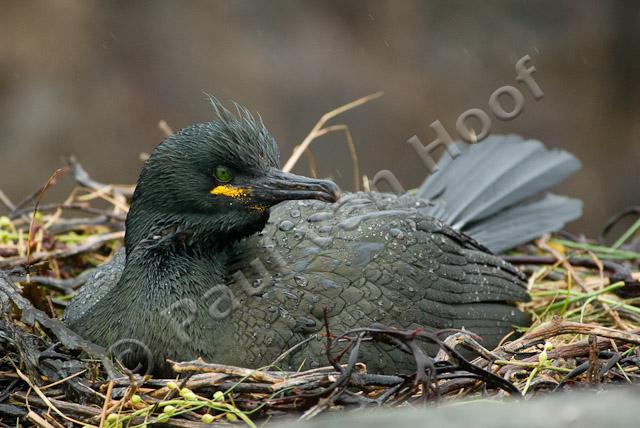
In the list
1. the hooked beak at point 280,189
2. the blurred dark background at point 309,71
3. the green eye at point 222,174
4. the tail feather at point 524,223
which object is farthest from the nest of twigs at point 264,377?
the blurred dark background at point 309,71

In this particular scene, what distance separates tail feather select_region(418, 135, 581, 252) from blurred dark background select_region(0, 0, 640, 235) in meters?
3.22

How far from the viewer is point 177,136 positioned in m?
3.90

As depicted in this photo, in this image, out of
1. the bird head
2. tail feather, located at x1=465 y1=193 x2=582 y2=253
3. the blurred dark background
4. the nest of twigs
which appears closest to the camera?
the nest of twigs

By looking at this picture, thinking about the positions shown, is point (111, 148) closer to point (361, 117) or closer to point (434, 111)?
point (361, 117)

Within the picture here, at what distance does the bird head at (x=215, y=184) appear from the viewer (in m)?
3.83

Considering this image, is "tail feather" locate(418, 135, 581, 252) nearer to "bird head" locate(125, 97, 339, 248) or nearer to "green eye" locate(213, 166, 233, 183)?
"bird head" locate(125, 97, 339, 248)

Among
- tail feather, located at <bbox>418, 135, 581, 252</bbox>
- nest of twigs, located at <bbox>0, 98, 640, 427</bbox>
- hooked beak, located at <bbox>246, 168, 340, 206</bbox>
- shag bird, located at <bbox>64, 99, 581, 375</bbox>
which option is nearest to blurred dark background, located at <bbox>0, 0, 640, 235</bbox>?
tail feather, located at <bbox>418, 135, 581, 252</bbox>

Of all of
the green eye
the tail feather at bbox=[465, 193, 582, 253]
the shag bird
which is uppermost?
the green eye

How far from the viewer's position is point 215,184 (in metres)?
3.85

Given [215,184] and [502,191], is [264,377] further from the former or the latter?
[502,191]

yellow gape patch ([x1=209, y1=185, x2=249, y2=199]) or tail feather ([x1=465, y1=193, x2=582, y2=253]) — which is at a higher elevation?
yellow gape patch ([x1=209, y1=185, x2=249, y2=199])

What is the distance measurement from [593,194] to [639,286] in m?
4.33

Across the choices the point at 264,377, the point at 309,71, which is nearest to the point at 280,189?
the point at 264,377

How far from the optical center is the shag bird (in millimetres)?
3727
